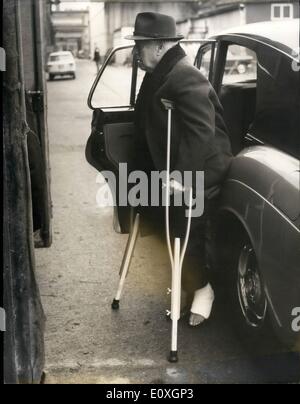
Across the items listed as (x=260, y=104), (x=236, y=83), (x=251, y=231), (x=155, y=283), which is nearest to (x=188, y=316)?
(x=155, y=283)

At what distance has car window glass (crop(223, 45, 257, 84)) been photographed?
3871mm

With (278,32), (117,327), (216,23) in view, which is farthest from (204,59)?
(216,23)

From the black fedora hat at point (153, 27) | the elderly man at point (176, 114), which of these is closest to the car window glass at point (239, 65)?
the elderly man at point (176, 114)

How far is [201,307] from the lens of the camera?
13.0 ft

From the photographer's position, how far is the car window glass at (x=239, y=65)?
3.87 meters

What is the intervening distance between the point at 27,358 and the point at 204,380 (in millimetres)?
1093

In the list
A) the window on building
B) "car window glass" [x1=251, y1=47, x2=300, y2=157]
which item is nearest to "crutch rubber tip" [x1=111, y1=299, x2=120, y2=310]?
"car window glass" [x1=251, y1=47, x2=300, y2=157]

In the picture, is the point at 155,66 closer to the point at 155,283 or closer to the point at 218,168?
the point at 218,168

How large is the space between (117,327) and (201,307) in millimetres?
606

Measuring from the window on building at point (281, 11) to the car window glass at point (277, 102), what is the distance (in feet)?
88.8

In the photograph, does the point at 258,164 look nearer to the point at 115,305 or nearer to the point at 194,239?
the point at 194,239

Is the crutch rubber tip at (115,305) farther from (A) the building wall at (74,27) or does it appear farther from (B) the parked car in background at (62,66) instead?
(A) the building wall at (74,27)

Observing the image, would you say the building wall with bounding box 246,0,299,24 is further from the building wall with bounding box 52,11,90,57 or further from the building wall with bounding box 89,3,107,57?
the building wall with bounding box 52,11,90,57

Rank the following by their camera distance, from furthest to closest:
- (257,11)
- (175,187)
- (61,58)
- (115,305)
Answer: (257,11) < (61,58) < (115,305) < (175,187)
